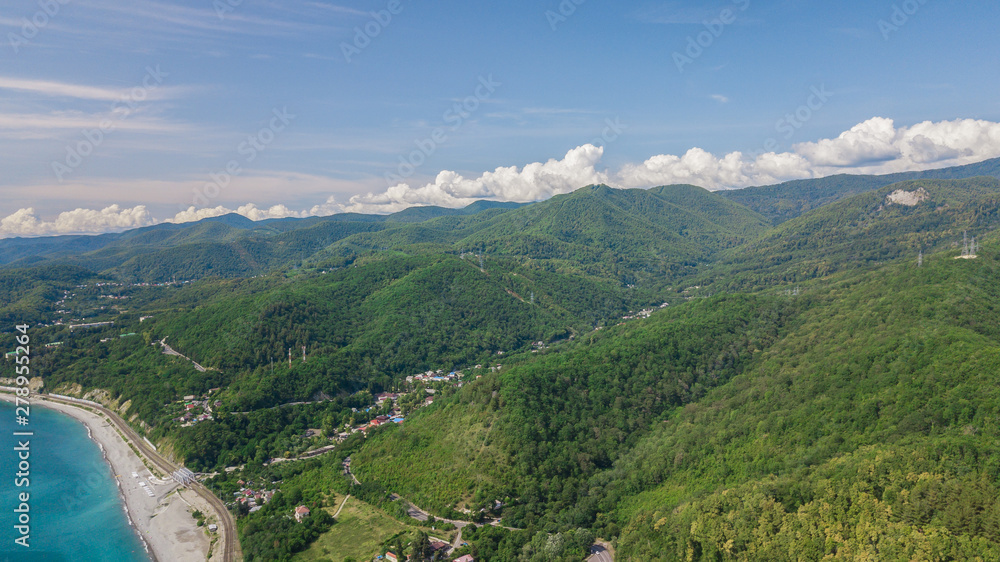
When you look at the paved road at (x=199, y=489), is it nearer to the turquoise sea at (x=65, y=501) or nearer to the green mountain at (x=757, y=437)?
the turquoise sea at (x=65, y=501)

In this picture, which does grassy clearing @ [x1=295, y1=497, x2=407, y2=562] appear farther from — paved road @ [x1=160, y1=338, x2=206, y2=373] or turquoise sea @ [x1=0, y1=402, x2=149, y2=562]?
paved road @ [x1=160, y1=338, x2=206, y2=373]

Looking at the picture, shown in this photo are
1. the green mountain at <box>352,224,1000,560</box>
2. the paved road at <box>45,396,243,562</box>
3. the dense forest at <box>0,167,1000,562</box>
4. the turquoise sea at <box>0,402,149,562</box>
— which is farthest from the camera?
the turquoise sea at <box>0,402,149,562</box>

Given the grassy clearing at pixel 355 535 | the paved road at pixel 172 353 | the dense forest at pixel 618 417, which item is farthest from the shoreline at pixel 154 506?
the paved road at pixel 172 353

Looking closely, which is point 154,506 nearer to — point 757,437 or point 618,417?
point 618,417

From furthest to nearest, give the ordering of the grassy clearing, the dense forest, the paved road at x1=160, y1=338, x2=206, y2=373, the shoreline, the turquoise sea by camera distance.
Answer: the paved road at x1=160, y1=338, x2=206, y2=373
the turquoise sea
the shoreline
the grassy clearing
the dense forest

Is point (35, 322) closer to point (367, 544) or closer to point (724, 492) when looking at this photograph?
point (367, 544)

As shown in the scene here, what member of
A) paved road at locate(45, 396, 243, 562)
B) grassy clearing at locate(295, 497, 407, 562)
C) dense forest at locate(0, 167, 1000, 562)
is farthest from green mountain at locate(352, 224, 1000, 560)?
paved road at locate(45, 396, 243, 562)
